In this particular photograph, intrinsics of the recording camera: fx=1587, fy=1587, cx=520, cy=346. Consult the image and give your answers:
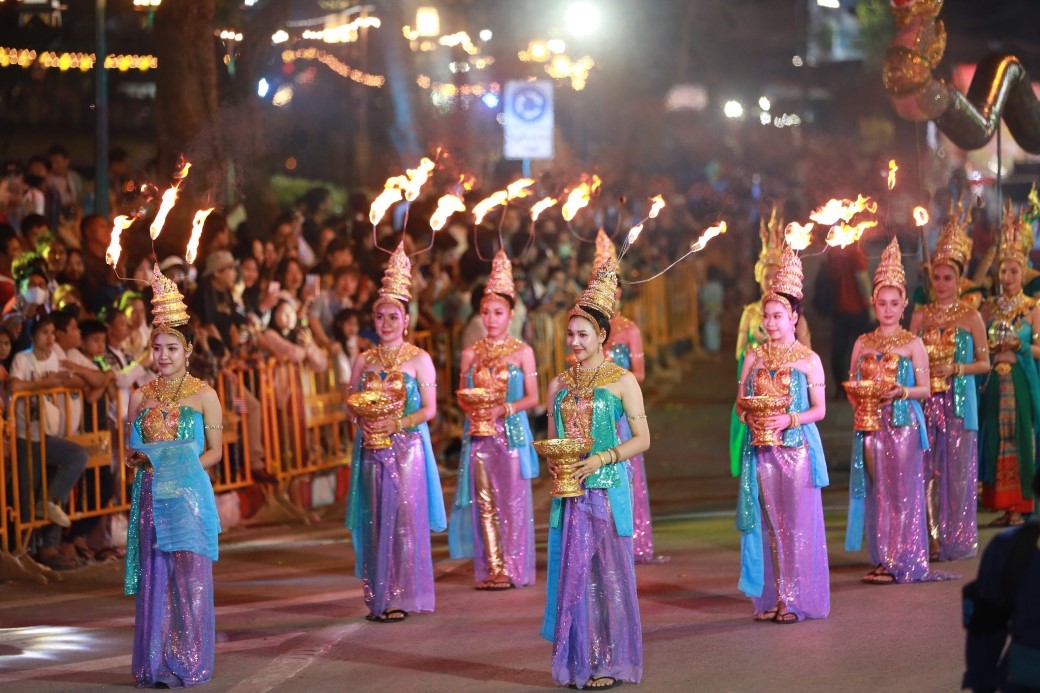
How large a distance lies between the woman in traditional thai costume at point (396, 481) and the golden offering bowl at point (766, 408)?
1931 millimetres

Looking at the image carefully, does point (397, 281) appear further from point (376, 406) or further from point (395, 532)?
point (395, 532)

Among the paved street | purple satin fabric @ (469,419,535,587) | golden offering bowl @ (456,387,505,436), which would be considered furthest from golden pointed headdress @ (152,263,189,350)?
purple satin fabric @ (469,419,535,587)

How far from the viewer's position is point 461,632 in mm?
8875

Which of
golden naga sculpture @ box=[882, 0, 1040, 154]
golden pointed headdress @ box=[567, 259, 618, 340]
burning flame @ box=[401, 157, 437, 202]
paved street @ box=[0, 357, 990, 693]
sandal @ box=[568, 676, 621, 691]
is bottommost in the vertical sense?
sandal @ box=[568, 676, 621, 691]

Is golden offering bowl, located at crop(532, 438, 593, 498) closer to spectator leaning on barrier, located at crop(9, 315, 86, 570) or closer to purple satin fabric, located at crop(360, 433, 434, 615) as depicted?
purple satin fabric, located at crop(360, 433, 434, 615)

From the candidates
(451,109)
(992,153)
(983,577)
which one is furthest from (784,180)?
(983,577)

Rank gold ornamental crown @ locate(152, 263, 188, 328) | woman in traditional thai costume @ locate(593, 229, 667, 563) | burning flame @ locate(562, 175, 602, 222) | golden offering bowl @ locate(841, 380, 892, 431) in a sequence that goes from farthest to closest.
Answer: woman in traditional thai costume @ locate(593, 229, 667, 563), burning flame @ locate(562, 175, 602, 222), golden offering bowl @ locate(841, 380, 892, 431), gold ornamental crown @ locate(152, 263, 188, 328)

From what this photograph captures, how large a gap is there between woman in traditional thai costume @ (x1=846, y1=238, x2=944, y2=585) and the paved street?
0.24m

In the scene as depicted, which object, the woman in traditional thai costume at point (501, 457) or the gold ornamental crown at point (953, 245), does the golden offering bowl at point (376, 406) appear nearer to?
the woman in traditional thai costume at point (501, 457)

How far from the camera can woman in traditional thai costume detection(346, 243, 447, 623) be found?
9.30 meters

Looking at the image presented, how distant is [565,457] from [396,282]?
2.42 meters

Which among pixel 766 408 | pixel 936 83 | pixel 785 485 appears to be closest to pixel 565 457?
pixel 766 408

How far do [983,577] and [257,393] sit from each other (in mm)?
8943

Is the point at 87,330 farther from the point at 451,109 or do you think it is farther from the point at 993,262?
the point at 451,109
